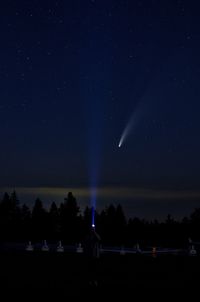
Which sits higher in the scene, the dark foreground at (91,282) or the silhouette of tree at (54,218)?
the silhouette of tree at (54,218)

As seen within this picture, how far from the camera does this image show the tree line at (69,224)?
3396 inches

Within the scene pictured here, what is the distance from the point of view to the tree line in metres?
86.2

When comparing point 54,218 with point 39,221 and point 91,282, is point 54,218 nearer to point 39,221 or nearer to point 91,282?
point 39,221

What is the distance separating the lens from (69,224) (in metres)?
110

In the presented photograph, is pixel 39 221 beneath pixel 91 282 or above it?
above

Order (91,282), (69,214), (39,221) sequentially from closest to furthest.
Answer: (91,282)
(39,221)
(69,214)

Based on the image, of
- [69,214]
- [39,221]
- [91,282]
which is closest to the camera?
[91,282]

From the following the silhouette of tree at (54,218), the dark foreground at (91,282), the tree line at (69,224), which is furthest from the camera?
the silhouette of tree at (54,218)

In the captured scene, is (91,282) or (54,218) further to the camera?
(54,218)

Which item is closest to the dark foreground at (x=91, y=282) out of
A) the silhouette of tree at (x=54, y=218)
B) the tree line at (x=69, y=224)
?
the tree line at (x=69, y=224)

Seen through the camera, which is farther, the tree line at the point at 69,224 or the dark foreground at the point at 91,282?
the tree line at the point at 69,224

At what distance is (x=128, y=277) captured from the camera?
78.2ft

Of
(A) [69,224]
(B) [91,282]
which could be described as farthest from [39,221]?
(B) [91,282]

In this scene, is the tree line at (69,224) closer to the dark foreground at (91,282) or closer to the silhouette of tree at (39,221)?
the silhouette of tree at (39,221)
